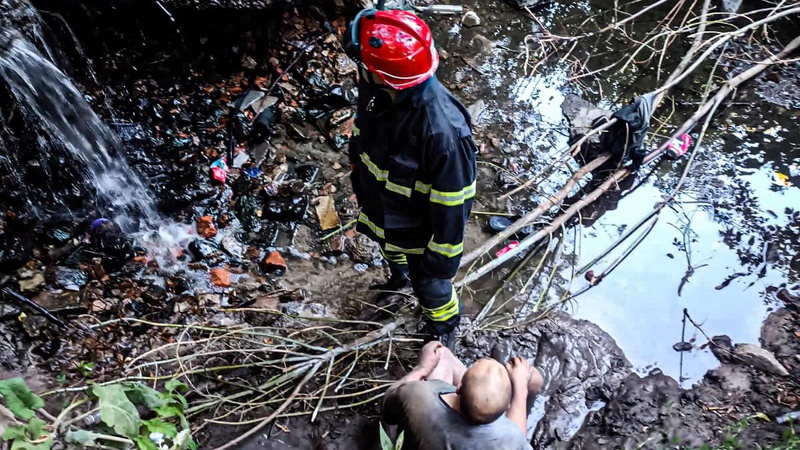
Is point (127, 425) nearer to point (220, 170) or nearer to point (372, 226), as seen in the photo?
point (372, 226)

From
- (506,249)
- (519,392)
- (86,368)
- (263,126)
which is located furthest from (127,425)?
(263,126)

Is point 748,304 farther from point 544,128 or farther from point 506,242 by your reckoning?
point 544,128

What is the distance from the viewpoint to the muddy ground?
10.2 ft

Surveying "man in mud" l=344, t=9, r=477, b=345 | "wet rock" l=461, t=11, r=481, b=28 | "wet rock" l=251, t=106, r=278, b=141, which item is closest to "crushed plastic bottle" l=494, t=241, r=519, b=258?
"man in mud" l=344, t=9, r=477, b=345

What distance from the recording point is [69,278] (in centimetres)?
340

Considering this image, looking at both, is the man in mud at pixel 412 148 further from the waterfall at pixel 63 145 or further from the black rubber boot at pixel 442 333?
the waterfall at pixel 63 145

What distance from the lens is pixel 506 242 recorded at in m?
4.02

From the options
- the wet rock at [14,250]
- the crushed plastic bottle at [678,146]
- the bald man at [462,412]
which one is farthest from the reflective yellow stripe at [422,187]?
the crushed plastic bottle at [678,146]

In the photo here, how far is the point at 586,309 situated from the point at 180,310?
101 inches

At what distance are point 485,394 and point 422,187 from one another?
0.94 meters

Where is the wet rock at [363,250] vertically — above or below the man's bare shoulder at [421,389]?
below

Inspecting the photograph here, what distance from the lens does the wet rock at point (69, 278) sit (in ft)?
11.1

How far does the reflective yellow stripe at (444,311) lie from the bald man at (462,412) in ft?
1.79

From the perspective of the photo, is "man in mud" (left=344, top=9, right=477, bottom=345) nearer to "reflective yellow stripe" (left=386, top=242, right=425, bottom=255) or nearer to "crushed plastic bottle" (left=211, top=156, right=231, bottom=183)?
"reflective yellow stripe" (left=386, top=242, right=425, bottom=255)
